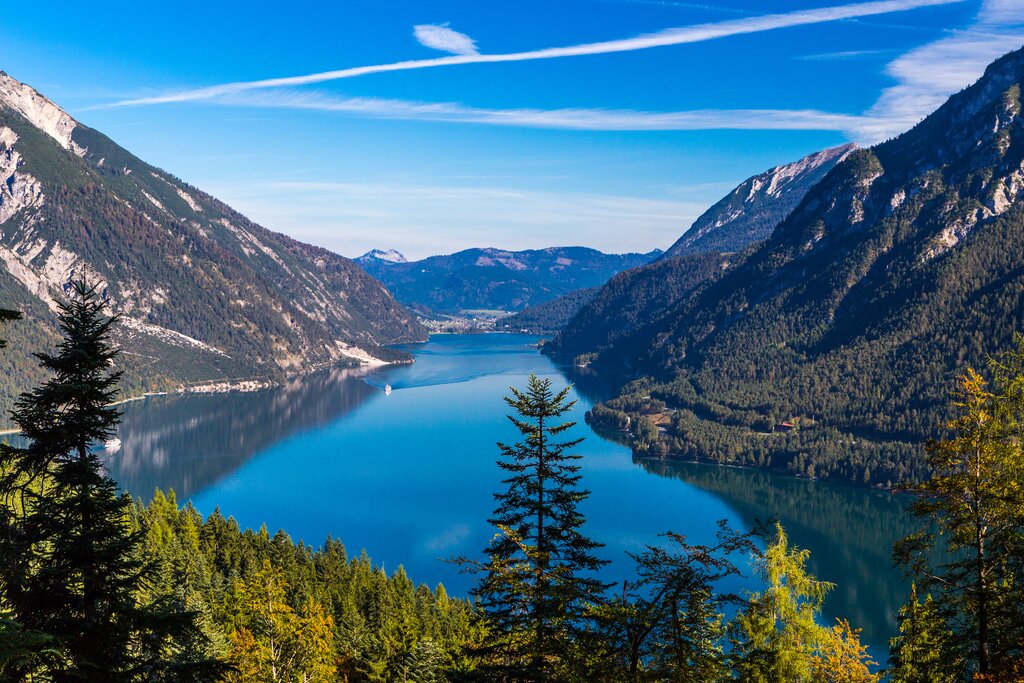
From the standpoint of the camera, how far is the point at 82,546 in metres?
19.8

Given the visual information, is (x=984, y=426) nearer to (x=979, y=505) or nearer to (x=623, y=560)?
(x=979, y=505)

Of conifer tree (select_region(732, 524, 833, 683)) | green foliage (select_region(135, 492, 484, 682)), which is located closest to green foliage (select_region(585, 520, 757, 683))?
conifer tree (select_region(732, 524, 833, 683))

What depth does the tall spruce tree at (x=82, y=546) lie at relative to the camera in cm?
1903

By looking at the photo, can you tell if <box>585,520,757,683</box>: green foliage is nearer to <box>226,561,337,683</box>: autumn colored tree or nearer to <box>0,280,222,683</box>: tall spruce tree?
<box>0,280,222,683</box>: tall spruce tree

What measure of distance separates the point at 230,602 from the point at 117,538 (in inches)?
2373

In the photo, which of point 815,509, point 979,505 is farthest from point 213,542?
point 815,509

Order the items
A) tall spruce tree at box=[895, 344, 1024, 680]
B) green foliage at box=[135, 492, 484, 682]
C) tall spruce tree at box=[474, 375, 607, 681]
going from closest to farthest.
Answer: tall spruce tree at box=[895, 344, 1024, 680] < tall spruce tree at box=[474, 375, 607, 681] < green foliage at box=[135, 492, 484, 682]

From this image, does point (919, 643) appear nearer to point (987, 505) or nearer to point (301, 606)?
point (987, 505)

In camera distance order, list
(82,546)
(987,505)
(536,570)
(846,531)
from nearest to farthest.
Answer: (82,546), (987,505), (536,570), (846,531)

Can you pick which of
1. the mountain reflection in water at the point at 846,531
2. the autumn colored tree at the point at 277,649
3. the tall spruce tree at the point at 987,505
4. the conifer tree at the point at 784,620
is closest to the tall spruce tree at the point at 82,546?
the conifer tree at the point at 784,620

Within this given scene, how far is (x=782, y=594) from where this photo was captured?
955 inches

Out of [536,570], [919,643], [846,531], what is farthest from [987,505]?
[846,531]

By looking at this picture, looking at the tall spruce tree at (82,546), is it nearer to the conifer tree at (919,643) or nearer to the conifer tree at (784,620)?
the conifer tree at (784,620)

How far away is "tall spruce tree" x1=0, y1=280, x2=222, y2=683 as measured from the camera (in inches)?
749
